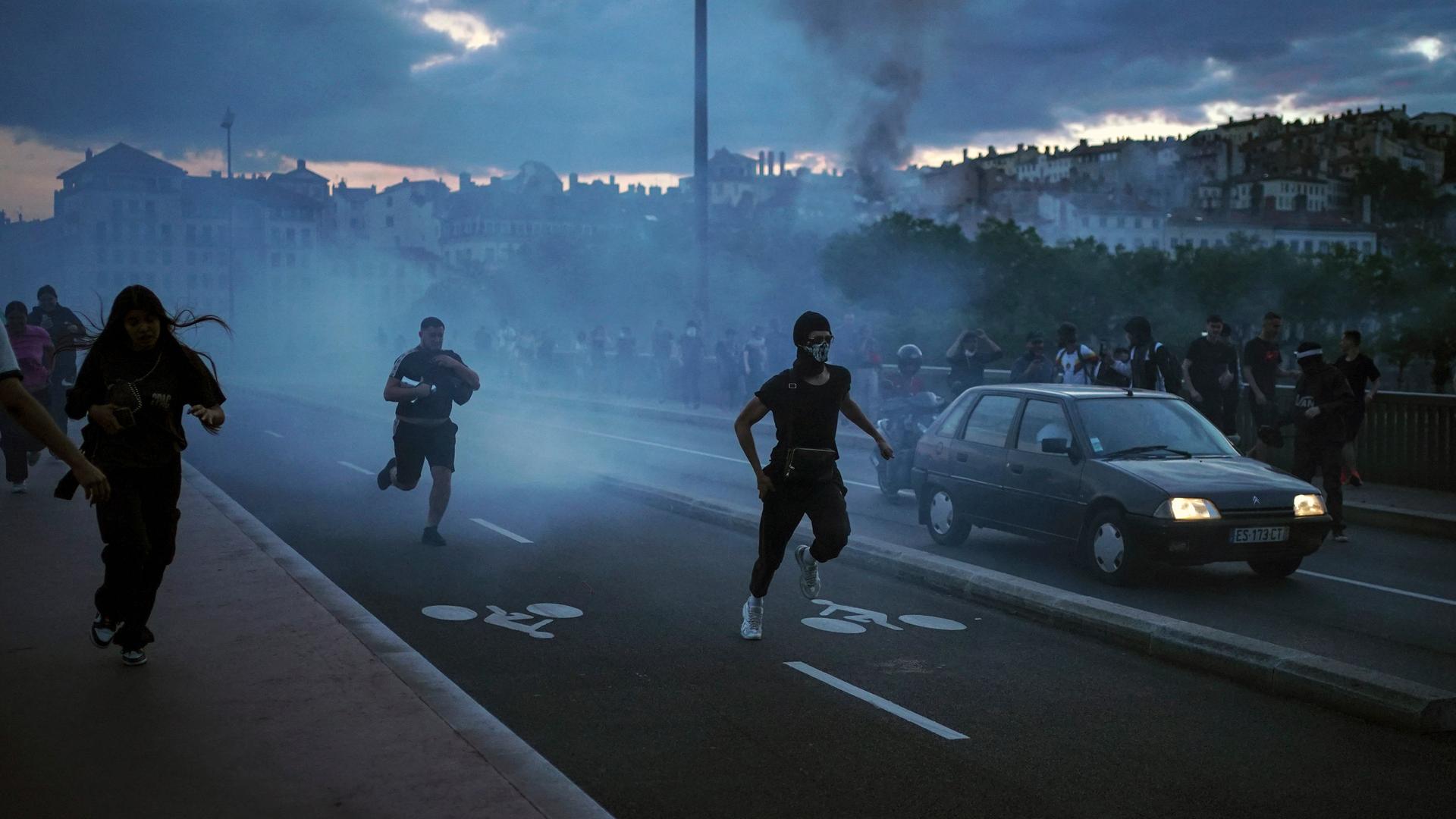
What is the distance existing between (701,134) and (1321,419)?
17.8 m

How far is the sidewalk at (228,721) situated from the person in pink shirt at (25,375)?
531cm

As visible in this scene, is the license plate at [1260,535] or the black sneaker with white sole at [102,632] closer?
the black sneaker with white sole at [102,632]

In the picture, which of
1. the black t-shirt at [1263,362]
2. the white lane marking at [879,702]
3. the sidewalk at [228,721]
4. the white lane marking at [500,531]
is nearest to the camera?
the sidewalk at [228,721]

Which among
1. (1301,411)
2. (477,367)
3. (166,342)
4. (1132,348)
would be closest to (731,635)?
(166,342)

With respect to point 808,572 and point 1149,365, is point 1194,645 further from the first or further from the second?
point 1149,365

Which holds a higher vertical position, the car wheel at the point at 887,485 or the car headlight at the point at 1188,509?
the car headlight at the point at 1188,509

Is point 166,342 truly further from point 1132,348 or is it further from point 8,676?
point 1132,348

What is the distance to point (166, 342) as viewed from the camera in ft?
20.2

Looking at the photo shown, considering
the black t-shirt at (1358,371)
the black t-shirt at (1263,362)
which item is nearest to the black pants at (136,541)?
the black t-shirt at (1263,362)

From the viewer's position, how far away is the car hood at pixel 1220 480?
9.23 m

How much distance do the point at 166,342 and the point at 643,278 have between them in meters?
89.7

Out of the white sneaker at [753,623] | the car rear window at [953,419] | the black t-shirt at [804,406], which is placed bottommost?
the white sneaker at [753,623]

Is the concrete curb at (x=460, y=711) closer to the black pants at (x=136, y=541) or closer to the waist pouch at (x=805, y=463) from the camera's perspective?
the black pants at (x=136, y=541)

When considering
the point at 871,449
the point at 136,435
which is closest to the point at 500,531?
the point at 136,435
